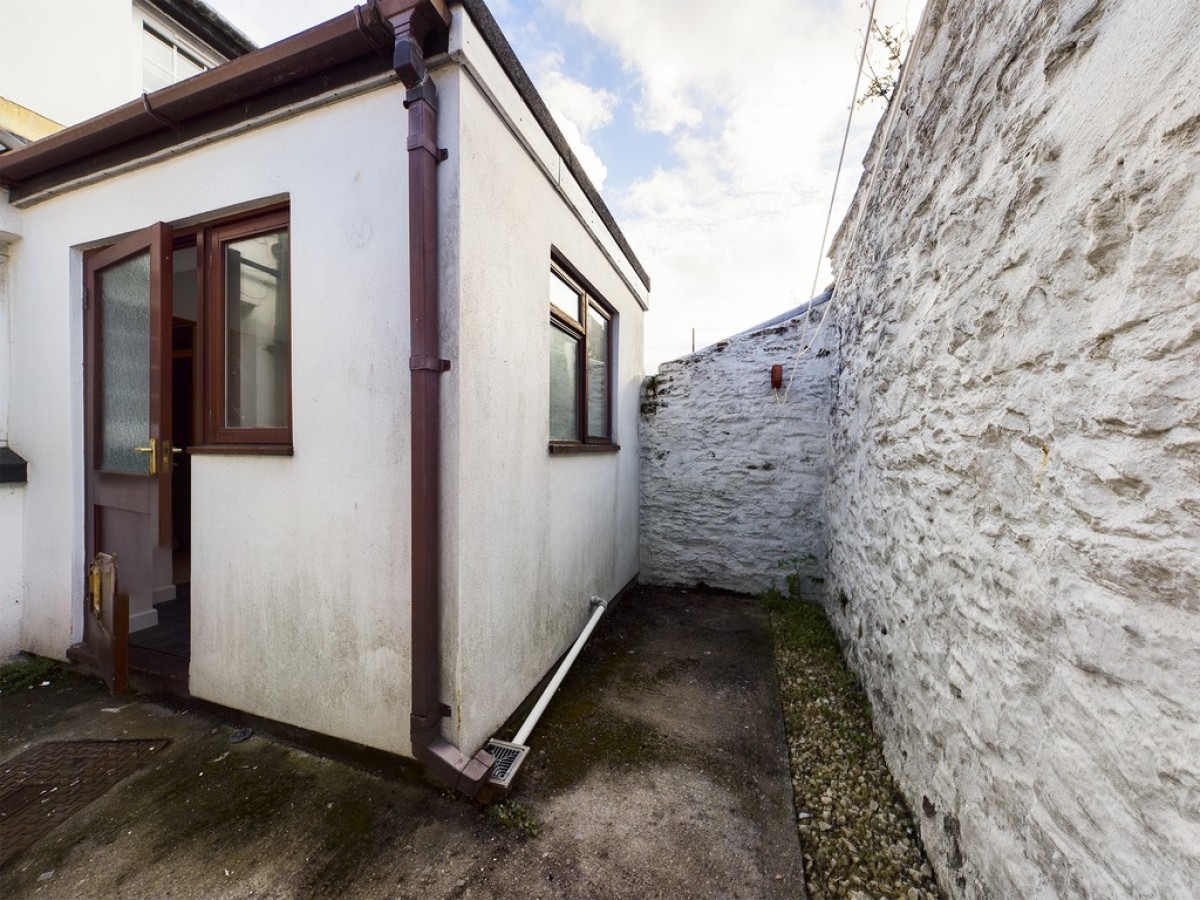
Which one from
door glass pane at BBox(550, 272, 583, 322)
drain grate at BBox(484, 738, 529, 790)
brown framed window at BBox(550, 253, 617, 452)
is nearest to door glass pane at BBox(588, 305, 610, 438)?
brown framed window at BBox(550, 253, 617, 452)

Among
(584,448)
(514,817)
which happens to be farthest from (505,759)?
(584,448)

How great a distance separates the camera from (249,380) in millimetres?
2602

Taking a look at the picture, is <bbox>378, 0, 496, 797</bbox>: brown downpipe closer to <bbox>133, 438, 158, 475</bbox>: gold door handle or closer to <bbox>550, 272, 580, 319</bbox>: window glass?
<bbox>550, 272, 580, 319</bbox>: window glass

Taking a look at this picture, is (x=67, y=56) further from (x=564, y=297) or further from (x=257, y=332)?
(x=564, y=297)

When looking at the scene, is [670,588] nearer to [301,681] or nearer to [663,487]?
[663,487]

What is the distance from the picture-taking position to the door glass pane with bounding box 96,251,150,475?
2.85 meters

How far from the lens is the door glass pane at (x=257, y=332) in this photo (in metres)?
2.53

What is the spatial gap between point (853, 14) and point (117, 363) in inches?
192

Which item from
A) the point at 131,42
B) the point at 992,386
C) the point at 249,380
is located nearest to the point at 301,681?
the point at 249,380

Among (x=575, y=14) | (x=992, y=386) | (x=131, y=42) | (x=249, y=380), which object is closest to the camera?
(x=992, y=386)

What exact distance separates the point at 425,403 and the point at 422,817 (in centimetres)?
176

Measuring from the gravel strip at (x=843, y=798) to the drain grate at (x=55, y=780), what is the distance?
3.07m

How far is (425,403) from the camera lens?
6.67 feet

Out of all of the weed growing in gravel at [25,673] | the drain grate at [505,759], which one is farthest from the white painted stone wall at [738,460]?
the weed growing in gravel at [25,673]
